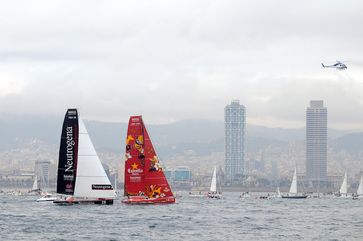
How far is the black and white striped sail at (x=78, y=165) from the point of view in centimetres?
9500

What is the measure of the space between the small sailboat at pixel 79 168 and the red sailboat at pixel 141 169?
8.64 ft

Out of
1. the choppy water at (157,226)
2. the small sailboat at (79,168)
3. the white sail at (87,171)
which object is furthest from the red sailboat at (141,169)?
the choppy water at (157,226)

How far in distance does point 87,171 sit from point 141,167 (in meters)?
5.32

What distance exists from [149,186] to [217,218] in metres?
12.0

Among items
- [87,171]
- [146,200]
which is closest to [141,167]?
[146,200]

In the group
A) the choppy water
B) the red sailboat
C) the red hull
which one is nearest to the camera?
the choppy water

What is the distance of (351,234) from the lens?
6781 cm

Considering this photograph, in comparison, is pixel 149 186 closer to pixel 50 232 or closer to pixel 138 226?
pixel 138 226

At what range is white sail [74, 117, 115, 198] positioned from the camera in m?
94.9

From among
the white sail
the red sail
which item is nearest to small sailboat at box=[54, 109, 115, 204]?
the white sail

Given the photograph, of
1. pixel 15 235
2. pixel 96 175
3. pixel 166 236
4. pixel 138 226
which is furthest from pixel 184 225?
pixel 96 175

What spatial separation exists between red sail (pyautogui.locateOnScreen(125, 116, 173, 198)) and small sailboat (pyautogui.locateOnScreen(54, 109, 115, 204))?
2591 mm

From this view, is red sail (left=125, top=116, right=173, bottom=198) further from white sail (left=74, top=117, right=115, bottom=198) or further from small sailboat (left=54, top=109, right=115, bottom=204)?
white sail (left=74, top=117, right=115, bottom=198)

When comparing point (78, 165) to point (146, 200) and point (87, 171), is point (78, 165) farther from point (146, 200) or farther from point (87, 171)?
point (146, 200)
